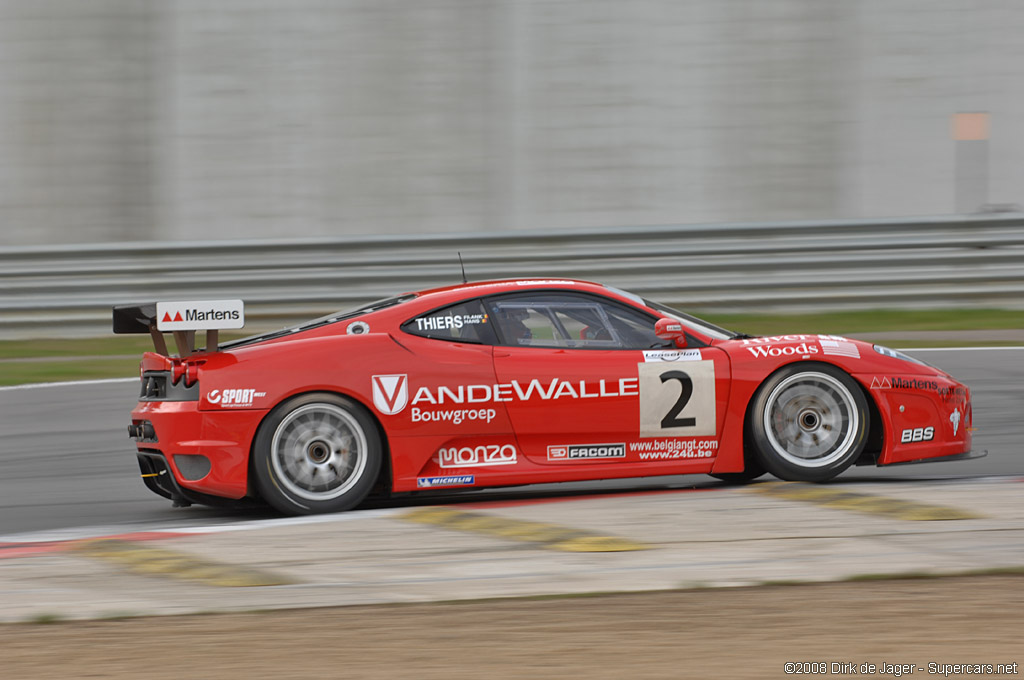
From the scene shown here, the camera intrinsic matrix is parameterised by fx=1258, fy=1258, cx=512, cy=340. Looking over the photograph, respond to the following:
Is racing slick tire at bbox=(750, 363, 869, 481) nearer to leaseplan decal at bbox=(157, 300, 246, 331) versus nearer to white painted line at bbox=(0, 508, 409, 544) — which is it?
white painted line at bbox=(0, 508, 409, 544)

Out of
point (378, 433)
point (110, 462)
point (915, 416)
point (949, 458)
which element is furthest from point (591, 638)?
point (110, 462)

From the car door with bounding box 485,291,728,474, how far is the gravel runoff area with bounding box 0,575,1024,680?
5.87 feet

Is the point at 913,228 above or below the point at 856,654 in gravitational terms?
above

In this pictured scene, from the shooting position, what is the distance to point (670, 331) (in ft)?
21.7

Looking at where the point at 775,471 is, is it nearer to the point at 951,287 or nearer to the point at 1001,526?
the point at 1001,526

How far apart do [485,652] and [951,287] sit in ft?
33.9

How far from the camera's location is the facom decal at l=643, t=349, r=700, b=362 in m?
6.64

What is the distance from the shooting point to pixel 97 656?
14.0 feet

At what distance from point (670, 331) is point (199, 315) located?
2427 millimetres

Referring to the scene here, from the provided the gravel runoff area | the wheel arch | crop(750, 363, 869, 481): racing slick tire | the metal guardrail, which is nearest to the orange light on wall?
the metal guardrail

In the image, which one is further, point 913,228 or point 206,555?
point 913,228

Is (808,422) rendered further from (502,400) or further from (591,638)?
(591,638)

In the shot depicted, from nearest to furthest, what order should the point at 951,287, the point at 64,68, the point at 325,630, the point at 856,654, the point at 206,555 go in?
the point at 856,654
the point at 325,630
the point at 206,555
the point at 951,287
the point at 64,68

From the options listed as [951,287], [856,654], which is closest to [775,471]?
[856,654]
